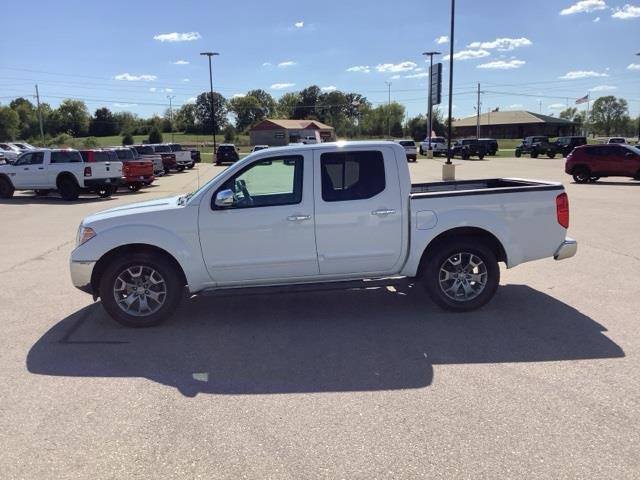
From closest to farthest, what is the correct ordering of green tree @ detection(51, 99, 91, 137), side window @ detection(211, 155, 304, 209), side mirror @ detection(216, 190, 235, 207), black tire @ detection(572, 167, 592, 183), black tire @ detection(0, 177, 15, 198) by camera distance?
side mirror @ detection(216, 190, 235, 207), side window @ detection(211, 155, 304, 209), black tire @ detection(0, 177, 15, 198), black tire @ detection(572, 167, 592, 183), green tree @ detection(51, 99, 91, 137)

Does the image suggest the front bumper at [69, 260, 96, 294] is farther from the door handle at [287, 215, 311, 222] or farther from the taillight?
the taillight

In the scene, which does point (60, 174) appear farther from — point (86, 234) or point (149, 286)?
point (149, 286)

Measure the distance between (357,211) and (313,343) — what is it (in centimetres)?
144

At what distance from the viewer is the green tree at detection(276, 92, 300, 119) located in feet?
496

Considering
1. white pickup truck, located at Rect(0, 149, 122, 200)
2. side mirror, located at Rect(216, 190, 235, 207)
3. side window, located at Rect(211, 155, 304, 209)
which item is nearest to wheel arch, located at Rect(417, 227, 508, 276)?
side window, located at Rect(211, 155, 304, 209)

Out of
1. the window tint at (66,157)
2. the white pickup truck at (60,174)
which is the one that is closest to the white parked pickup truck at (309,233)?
the white pickup truck at (60,174)

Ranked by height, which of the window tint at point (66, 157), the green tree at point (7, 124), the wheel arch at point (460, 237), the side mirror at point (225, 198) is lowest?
the wheel arch at point (460, 237)

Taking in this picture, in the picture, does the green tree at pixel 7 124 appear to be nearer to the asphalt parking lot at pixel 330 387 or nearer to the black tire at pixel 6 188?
the black tire at pixel 6 188

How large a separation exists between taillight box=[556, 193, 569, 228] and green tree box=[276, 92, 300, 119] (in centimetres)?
14840

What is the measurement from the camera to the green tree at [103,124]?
133m

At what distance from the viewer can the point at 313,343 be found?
5141mm

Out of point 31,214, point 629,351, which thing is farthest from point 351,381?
point 31,214

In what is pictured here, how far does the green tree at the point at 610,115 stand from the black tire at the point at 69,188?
141963 millimetres

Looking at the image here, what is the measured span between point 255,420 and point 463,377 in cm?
171
